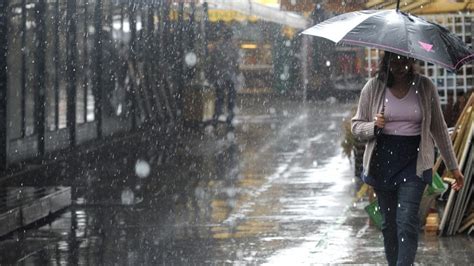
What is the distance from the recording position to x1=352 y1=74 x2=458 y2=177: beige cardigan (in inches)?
280

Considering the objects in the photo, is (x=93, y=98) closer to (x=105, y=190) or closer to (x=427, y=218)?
(x=105, y=190)

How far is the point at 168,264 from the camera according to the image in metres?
9.12

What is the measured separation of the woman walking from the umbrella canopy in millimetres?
228

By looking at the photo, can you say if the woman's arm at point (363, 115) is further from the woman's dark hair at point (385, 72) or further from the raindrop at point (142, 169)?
the raindrop at point (142, 169)

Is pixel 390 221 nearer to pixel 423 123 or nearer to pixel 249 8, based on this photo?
pixel 423 123

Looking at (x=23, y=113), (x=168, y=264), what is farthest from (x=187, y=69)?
(x=168, y=264)

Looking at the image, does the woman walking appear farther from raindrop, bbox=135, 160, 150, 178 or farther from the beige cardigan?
raindrop, bbox=135, 160, 150, 178

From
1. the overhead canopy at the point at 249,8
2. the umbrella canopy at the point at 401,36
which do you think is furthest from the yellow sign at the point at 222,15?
the umbrella canopy at the point at 401,36

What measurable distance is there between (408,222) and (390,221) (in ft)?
0.81

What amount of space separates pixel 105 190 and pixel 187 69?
15.0 meters

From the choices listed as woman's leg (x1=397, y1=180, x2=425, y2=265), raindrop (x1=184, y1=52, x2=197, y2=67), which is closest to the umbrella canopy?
woman's leg (x1=397, y1=180, x2=425, y2=265)

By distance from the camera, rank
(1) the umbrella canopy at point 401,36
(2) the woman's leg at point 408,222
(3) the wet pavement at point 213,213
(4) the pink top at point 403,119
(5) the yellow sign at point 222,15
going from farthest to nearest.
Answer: (5) the yellow sign at point 222,15
(3) the wet pavement at point 213,213
(4) the pink top at point 403,119
(2) the woman's leg at point 408,222
(1) the umbrella canopy at point 401,36

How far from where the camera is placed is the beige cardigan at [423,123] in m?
7.11

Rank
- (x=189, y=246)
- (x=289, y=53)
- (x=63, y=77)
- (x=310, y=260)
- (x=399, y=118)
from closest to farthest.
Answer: (x=399, y=118) → (x=310, y=260) → (x=189, y=246) → (x=63, y=77) → (x=289, y=53)
